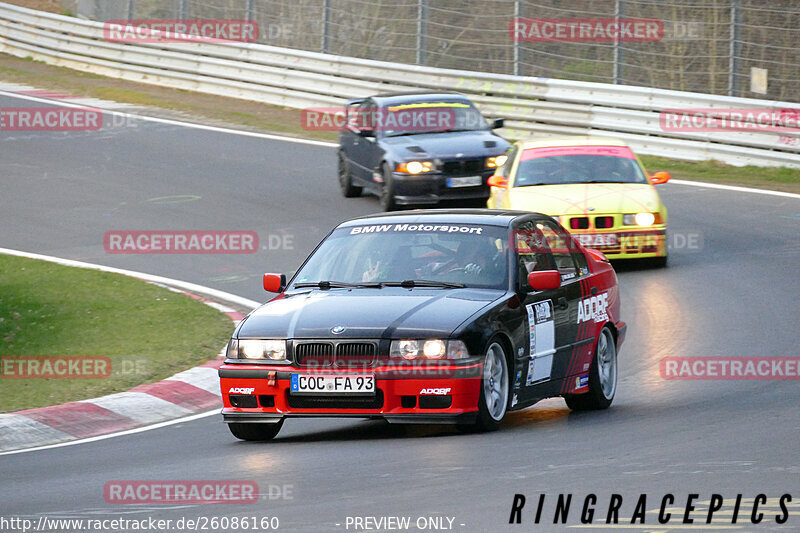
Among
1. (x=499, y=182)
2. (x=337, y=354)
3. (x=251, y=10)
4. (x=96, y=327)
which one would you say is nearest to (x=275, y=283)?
(x=337, y=354)

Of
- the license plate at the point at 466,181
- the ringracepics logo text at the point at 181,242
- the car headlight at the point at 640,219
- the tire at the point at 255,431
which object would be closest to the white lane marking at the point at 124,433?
the tire at the point at 255,431

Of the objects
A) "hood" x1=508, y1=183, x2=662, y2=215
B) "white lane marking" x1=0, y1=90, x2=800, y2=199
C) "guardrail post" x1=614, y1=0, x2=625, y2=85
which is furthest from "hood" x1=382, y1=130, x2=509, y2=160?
"guardrail post" x1=614, y1=0, x2=625, y2=85

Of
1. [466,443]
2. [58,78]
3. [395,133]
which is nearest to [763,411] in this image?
[466,443]

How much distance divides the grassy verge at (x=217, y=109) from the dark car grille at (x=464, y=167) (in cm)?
452

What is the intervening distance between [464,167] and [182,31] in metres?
15.0

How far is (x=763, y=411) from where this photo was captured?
31.1 feet

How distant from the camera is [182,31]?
32562mm

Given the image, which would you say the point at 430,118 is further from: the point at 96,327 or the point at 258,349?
the point at 258,349

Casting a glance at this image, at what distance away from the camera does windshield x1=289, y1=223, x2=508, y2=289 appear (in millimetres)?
9375

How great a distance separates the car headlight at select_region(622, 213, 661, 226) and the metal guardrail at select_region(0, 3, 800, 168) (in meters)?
6.77

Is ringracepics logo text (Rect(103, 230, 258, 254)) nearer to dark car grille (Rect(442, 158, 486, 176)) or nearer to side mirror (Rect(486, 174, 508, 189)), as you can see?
dark car grille (Rect(442, 158, 486, 176))

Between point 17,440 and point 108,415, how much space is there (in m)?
0.87

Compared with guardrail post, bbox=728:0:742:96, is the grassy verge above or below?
below

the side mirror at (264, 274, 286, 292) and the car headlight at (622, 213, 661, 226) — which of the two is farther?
the car headlight at (622, 213, 661, 226)
